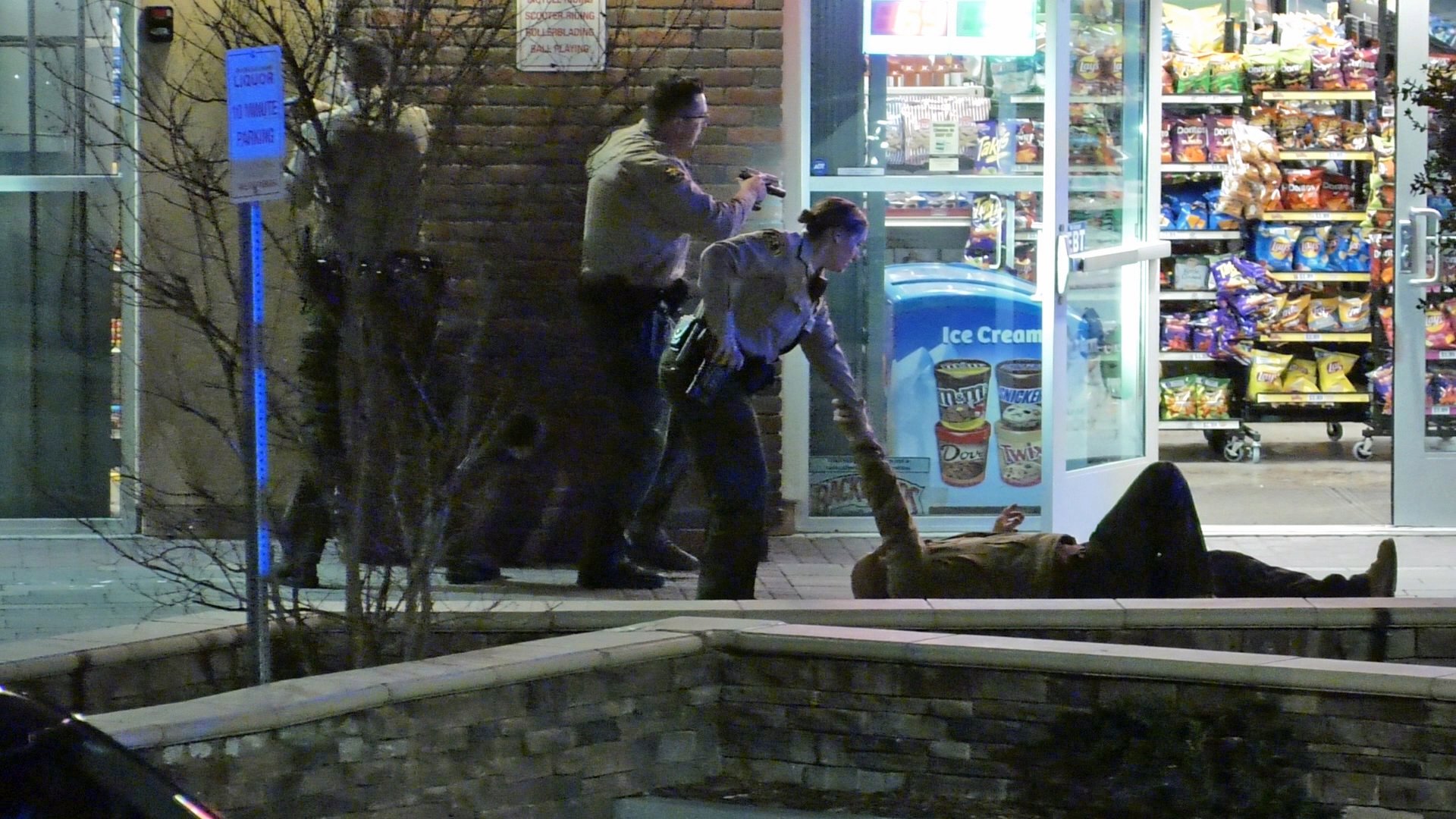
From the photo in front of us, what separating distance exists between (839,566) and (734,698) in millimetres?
3346

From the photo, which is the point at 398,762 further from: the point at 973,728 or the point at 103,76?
the point at 103,76

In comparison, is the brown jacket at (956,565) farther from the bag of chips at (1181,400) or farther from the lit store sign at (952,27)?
the bag of chips at (1181,400)

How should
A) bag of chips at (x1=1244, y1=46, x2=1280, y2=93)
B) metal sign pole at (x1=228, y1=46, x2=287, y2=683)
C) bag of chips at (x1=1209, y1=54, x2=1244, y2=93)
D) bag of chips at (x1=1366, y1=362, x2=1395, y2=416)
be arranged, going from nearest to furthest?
metal sign pole at (x1=228, y1=46, x2=287, y2=683)
bag of chips at (x1=1366, y1=362, x2=1395, y2=416)
bag of chips at (x1=1209, y1=54, x2=1244, y2=93)
bag of chips at (x1=1244, y1=46, x2=1280, y2=93)

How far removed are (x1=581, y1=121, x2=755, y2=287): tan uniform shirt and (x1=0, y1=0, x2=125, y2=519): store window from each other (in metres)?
2.77

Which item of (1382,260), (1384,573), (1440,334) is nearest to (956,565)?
(1384,573)

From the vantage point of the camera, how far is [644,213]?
24.9 ft

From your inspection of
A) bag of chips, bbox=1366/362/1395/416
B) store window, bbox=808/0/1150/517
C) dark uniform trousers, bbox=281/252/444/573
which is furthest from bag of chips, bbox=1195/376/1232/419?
dark uniform trousers, bbox=281/252/444/573

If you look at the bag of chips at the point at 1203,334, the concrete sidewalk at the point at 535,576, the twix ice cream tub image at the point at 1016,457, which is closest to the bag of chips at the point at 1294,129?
the bag of chips at the point at 1203,334

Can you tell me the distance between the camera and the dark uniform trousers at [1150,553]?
237 inches

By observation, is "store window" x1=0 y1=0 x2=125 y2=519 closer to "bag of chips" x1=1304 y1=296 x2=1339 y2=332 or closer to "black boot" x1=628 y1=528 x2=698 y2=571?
"black boot" x1=628 y1=528 x2=698 y2=571

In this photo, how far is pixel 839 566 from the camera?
27.6 ft

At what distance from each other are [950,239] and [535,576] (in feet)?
8.54

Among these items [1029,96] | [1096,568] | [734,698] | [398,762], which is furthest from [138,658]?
[1029,96]

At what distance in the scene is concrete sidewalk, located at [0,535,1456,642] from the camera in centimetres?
712
